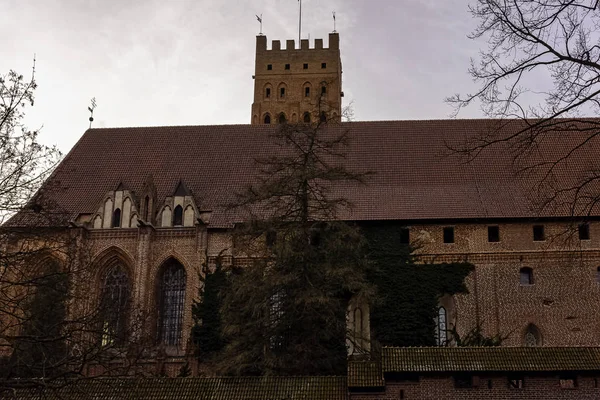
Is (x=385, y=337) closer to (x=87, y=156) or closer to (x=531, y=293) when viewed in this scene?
(x=531, y=293)

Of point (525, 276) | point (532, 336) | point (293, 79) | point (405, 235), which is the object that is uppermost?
point (293, 79)

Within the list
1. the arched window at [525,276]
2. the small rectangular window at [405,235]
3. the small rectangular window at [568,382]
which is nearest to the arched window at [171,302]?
the small rectangular window at [405,235]

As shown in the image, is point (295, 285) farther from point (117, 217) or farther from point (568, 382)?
point (117, 217)

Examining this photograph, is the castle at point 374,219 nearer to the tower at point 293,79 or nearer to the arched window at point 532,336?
the arched window at point 532,336

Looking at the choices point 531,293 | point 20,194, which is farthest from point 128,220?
point 20,194

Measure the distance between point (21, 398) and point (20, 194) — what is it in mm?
6306

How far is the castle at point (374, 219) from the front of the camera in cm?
2477

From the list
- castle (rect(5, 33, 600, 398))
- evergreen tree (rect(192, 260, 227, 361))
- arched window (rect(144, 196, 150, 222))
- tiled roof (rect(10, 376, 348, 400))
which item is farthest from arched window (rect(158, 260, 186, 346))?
tiled roof (rect(10, 376, 348, 400))

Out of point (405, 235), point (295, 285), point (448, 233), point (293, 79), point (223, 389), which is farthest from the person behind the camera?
point (293, 79)

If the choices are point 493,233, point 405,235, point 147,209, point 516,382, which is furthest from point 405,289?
point 147,209

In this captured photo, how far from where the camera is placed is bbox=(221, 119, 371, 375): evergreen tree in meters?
18.0

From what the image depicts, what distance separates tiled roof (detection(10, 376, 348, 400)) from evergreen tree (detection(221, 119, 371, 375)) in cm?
124

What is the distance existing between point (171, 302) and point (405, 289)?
8268 mm

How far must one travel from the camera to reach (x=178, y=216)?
27.5 metres
